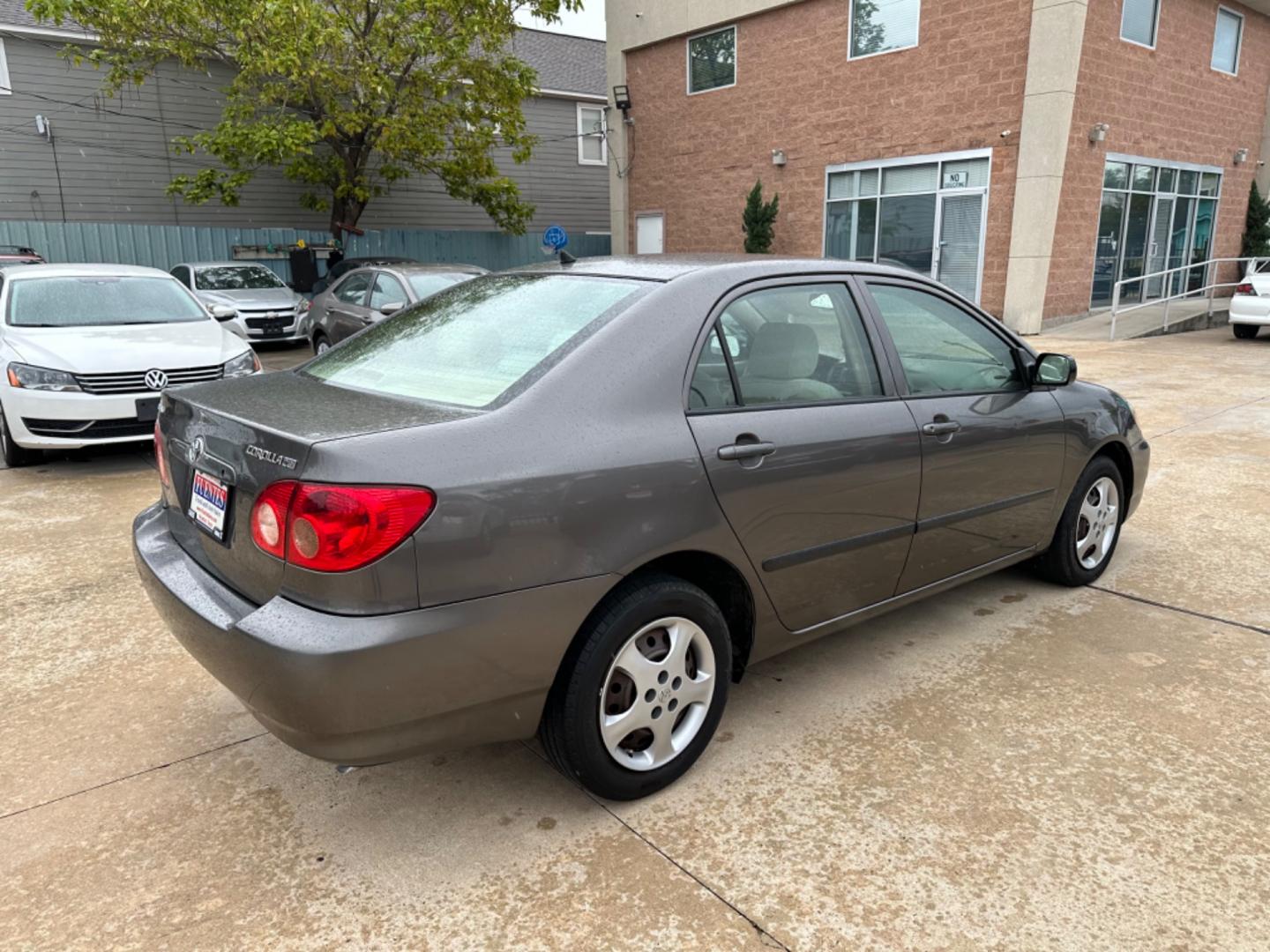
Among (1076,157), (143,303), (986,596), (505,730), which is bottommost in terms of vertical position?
(986,596)

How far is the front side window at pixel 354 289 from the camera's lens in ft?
34.8

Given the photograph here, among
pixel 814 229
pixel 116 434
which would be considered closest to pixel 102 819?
pixel 116 434

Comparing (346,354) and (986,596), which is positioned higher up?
(346,354)

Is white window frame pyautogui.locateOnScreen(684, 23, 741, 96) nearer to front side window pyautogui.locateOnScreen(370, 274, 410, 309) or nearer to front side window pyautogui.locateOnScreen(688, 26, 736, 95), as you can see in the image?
front side window pyautogui.locateOnScreen(688, 26, 736, 95)

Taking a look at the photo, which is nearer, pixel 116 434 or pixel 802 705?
pixel 802 705

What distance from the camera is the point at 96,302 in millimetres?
7273

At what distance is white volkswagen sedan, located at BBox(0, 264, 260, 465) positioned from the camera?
6113 millimetres

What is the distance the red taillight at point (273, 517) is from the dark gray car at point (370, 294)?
24.5 feet

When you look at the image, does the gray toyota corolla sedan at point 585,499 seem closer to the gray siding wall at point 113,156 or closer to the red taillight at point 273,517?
the red taillight at point 273,517

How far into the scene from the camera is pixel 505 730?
2268 millimetres

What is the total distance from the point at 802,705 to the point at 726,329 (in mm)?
1325

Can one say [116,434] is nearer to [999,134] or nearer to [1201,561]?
[1201,561]

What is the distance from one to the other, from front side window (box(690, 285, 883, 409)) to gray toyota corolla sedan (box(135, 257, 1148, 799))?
10 mm

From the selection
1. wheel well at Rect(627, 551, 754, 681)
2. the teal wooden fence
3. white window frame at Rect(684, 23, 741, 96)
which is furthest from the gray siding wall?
wheel well at Rect(627, 551, 754, 681)
